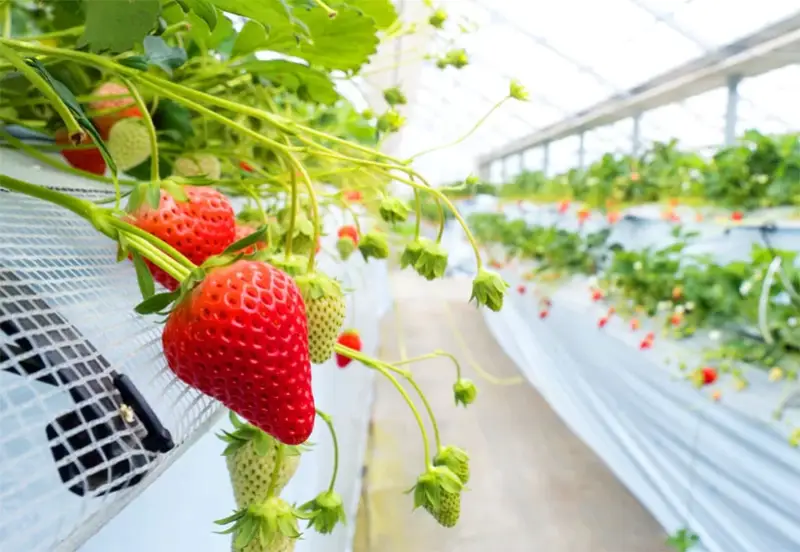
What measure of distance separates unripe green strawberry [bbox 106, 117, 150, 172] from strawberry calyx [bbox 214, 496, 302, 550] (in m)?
0.20

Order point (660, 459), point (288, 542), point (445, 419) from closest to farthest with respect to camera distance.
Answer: point (288, 542) < point (660, 459) < point (445, 419)

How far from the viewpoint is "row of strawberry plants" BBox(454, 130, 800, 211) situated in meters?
1.96

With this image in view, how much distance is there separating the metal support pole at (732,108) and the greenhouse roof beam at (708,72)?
33 mm

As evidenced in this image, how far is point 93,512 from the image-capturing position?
0.18 meters

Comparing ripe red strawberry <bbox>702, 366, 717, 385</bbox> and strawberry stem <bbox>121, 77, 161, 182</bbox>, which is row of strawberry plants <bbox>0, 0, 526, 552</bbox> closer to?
strawberry stem <bbox>121, 77, 161, 182</bbox>

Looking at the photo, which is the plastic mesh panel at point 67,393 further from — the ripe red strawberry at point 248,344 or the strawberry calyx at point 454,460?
the strawberry calyx at point 454,460

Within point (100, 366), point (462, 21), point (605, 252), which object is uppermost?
point (462, 21)

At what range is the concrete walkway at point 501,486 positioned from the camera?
55.2 inches

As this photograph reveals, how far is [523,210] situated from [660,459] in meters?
3.12

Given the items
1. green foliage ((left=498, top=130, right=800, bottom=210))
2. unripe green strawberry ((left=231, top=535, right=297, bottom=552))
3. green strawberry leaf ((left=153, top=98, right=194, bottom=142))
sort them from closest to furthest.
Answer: unripe green strawberry ((left=231, top=535, right=297, bottom=552))
green strawberry leaf ((left=153, top=98, right=194, bottom=142))
green foliage ((left=498, top=130, right=800, bottom=210))

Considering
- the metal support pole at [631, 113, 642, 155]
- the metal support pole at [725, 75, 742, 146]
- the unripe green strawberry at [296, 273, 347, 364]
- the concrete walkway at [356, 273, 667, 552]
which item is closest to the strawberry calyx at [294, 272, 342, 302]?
the unripe green strawberry at [296, 273, 347, 364]

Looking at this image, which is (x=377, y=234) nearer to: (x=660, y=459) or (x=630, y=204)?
(x=660, y=459)

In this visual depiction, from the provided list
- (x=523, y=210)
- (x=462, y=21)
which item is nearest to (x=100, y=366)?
(x=462, y=21)

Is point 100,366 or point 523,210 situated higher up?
point 100,366
